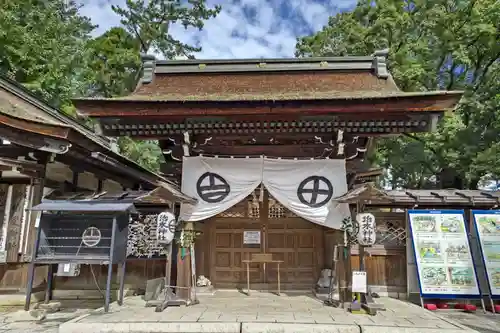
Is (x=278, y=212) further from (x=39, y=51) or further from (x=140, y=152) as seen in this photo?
(x=39, y=51)

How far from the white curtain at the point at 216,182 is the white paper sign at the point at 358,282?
2574 mm

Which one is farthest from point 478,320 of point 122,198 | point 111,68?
point 111,68

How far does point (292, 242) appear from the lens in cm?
822

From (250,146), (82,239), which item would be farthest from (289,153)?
(82,239)

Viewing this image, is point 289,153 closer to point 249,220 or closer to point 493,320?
point 249,220

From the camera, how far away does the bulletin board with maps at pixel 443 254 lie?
753 centimetres

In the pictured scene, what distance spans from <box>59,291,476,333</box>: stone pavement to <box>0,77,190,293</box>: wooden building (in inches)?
70.1

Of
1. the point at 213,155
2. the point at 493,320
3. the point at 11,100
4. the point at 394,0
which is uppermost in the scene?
the point at 394,0

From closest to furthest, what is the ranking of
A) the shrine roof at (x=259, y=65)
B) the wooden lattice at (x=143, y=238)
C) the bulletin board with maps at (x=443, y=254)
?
the wooden lattice at (x=143, y=238) → the bulletin board with maps at (x=443, y=254) → the shrine roof at (x=259, y=65)

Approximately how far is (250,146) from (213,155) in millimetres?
847

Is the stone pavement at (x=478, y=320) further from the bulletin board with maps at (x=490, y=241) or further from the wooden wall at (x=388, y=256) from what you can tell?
the wooden wall at (x=388, y=256)

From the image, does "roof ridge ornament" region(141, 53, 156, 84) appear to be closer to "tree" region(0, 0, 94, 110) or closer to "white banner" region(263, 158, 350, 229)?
"white banner" region(263, 158, 350, 229)

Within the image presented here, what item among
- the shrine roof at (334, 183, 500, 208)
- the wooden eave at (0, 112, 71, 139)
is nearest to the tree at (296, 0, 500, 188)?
the shrine roof at (334, 183, 500, 208)

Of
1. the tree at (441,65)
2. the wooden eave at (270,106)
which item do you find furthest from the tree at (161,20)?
the wooden eave at (270,106)
